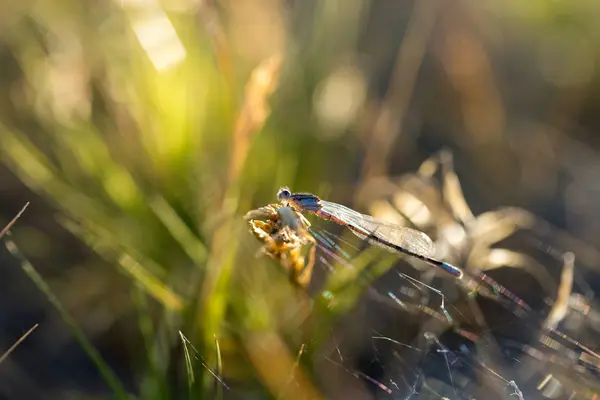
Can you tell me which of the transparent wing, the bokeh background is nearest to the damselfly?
the transparent wing

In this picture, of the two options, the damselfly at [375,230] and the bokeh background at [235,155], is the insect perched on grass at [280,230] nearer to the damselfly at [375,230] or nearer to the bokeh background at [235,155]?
the damselfly at [375,230]

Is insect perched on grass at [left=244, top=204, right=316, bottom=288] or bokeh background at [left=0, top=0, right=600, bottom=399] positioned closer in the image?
insect perched on grass at [left=244, top=204, right=316, bottom=288]

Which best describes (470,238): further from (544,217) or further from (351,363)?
(544,217)

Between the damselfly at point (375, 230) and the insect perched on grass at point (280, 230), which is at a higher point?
the insect perched on grass at point (280, 230)

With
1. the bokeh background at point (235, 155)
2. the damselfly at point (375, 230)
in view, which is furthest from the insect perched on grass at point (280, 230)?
the bokeh background at point (235, 155)

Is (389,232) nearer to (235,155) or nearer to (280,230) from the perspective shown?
(280,230)

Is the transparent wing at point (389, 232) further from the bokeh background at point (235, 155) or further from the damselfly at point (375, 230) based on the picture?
the bokeh background at point (235, 155)

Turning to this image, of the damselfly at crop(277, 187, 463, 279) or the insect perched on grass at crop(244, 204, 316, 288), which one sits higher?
the insect perched on grass at crop(244, 204, 316, 288)

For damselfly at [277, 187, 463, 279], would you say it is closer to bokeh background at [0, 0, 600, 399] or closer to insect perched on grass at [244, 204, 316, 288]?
insect perched on grass at [244, 204, 316, 288]

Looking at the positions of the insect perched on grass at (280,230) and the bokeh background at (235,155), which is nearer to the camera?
the insect perched on grass at (280,230)
